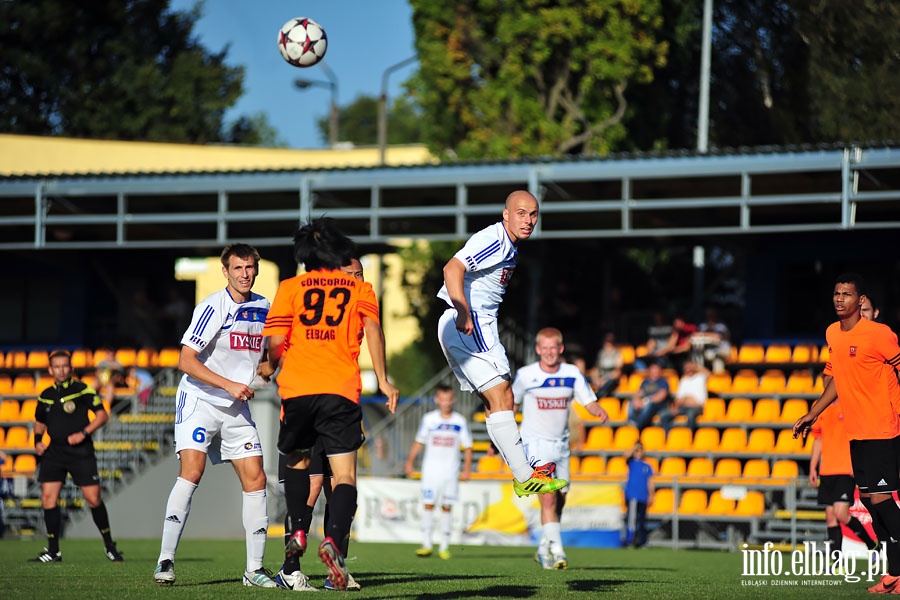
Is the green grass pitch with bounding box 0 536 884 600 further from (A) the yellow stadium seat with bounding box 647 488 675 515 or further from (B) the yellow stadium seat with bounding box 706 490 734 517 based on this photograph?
(A) the yellow stadium seat with bounding box 647 488 675 515

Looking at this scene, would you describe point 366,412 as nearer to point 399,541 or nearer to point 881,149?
point 399,541

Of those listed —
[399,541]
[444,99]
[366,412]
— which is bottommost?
[399,541]

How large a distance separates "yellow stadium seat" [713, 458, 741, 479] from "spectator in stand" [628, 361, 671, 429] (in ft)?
5.43

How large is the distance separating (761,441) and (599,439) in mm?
2920

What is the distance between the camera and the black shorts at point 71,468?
13.7 metres

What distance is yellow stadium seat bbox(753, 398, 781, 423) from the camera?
2203 centimetres

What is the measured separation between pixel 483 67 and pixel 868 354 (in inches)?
1040

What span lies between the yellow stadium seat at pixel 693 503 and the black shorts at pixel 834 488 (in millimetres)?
7855

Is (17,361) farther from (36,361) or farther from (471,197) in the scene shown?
(471,197)

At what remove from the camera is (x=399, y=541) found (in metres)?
A: 21.0

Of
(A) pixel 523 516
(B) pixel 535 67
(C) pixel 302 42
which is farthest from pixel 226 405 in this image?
(B) pixel 535 67

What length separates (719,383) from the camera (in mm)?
23016

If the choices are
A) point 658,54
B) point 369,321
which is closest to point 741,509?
point 369,321

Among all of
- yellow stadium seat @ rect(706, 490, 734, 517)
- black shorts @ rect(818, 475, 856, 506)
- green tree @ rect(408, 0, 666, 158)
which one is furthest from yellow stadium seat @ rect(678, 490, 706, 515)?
green tree @ rect(408, 0, 666, 158)
